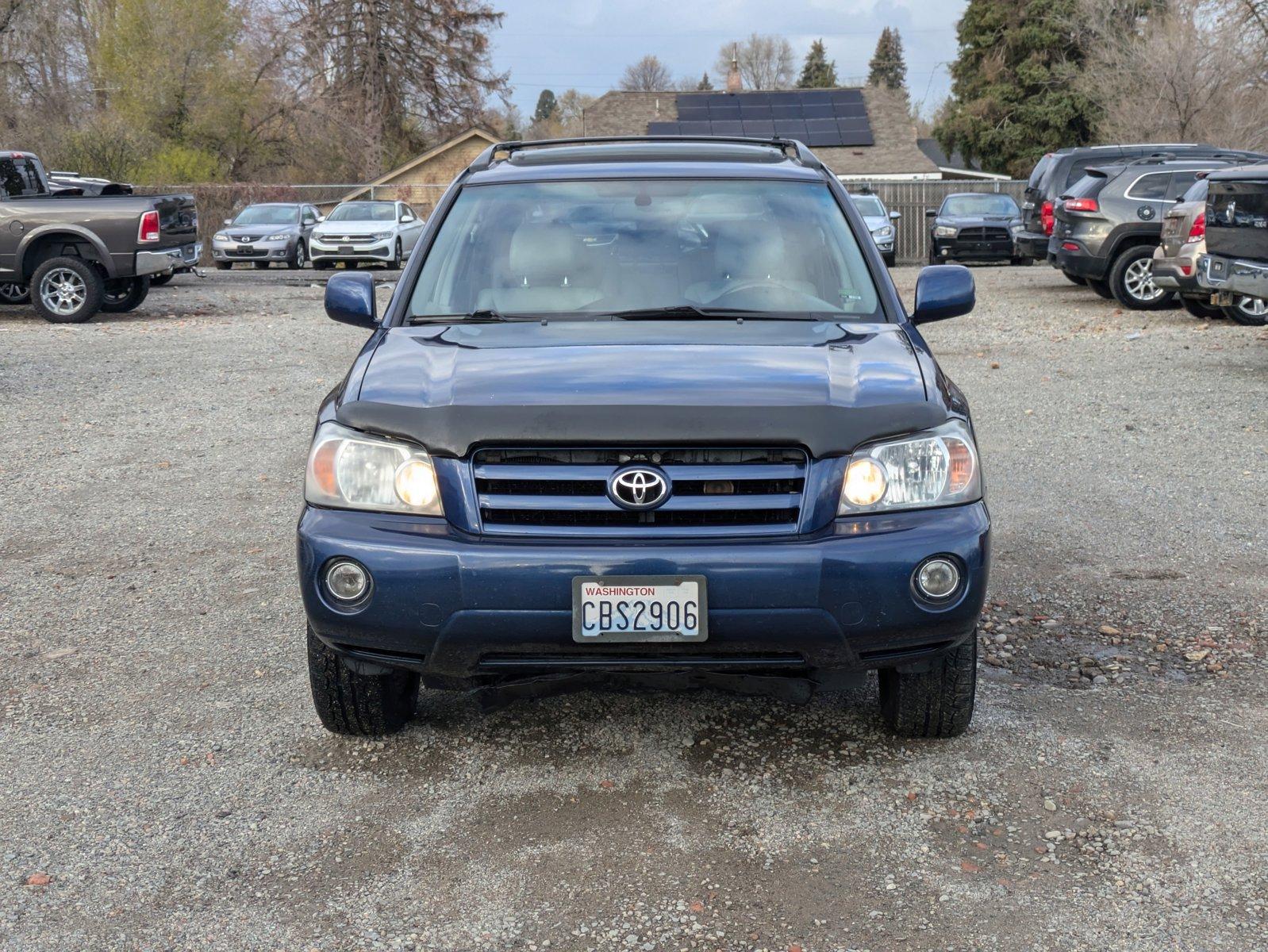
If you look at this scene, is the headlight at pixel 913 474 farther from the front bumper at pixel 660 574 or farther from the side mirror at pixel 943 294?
the side mirror at pixel 943 294

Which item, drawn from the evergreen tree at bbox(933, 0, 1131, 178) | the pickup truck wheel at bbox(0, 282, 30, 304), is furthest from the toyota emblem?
the evergreen tree at bbox(933, 0, 1131, 178)

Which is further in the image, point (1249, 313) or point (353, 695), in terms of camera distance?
point (1249, 313)

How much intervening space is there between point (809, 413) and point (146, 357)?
11.6 metres

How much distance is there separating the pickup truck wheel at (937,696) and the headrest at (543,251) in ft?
5.64

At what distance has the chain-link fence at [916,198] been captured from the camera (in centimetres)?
3800

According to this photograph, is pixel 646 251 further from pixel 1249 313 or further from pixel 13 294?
pixel 13 294

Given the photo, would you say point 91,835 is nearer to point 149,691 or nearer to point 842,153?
point 149,691

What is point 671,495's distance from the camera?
3459mm

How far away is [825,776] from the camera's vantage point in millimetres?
3836

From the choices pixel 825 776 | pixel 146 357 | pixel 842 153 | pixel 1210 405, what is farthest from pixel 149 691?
pixel 842 153

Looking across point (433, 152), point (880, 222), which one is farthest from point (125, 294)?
point (433, 152)

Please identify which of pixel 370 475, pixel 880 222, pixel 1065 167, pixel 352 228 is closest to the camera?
pixel 370 475

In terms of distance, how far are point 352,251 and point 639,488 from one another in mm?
25303

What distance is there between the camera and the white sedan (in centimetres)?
2762
